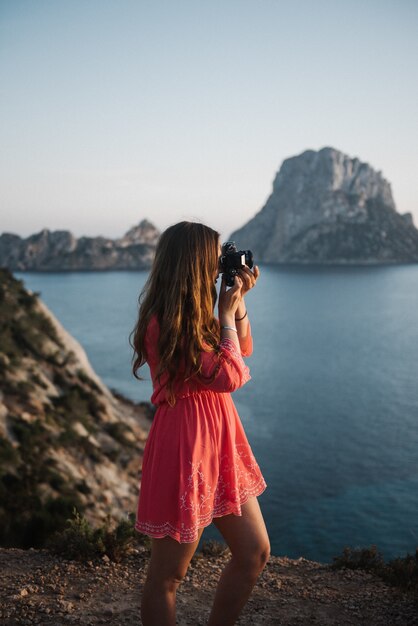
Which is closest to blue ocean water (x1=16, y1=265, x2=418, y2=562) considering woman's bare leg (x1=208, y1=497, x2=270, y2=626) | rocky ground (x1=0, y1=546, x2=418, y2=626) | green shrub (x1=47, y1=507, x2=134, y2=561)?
rocky ground (x1=0, y1=546, x2=418, y2=626)

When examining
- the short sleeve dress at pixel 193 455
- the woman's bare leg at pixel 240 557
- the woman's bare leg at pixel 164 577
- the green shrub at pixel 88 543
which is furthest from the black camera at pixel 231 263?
the green shrub at pixel 88 543

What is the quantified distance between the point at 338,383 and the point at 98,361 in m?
20.8

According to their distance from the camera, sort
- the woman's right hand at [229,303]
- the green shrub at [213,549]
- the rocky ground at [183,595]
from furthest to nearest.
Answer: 1. the green shrub at [213,549]
2. the rocky ground at [183,595]
3. the woman's right hand at [229,303]

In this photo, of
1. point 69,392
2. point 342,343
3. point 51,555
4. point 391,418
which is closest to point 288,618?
point 51,555

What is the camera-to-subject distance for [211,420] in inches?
110

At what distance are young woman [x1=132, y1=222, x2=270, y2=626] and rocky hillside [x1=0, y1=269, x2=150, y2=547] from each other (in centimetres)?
533

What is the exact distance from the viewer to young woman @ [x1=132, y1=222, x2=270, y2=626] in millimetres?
2684

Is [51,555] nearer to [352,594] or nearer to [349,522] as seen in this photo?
[352,594]

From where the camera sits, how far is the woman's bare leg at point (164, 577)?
272 centimetres

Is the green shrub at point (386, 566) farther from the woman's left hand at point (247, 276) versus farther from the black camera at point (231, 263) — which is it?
the black camera at point (231, 263)

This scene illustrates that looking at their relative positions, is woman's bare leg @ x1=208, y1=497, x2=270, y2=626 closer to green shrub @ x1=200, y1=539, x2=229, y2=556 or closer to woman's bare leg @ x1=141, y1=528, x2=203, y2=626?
woman's bare leg @ x1=141, y1=528, x2=203, y2=626

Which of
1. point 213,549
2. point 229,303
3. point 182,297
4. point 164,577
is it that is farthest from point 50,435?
point 182,297

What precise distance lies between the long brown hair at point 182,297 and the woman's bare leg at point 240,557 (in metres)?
0.75

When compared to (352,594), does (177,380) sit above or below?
above
